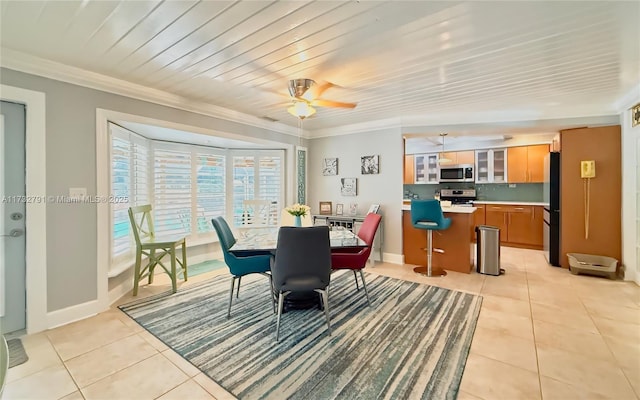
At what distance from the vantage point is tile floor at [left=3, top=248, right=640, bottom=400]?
5.54 ft

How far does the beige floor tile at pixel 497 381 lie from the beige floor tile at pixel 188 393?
61.8 inches

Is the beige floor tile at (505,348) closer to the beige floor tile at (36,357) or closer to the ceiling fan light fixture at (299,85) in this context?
the ceiling fan light fixture at (299,85)

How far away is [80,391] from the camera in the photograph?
1.69m

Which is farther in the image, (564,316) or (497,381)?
(564,316)

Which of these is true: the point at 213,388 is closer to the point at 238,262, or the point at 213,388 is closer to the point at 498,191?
the point at 238,262

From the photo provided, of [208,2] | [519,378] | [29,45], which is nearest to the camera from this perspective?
[208,2]

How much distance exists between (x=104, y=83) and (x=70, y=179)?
0.98m

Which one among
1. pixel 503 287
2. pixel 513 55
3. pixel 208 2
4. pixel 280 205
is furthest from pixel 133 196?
pixel 503 287

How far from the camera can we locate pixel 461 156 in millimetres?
6469

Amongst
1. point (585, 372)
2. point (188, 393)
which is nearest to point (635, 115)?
point (585, 372)

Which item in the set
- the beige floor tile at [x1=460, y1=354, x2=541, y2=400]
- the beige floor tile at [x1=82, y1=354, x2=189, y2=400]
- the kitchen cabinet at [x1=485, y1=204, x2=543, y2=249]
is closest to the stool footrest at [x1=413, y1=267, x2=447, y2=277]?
the beige floor tile at [x1=460, y1=354, x2=541, y2=400]

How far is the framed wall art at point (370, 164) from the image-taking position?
15.1 feet

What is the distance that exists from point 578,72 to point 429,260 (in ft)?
8.40

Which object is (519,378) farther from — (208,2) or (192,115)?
(192,115)
